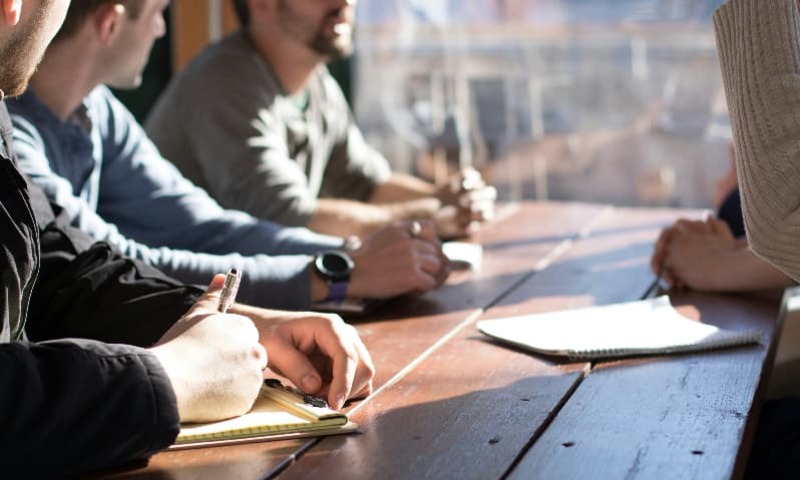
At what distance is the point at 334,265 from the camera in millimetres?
1731

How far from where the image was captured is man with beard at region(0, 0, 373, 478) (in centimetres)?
93

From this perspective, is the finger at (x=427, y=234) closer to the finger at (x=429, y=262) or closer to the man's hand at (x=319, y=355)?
the finger at (x=429, y=262)

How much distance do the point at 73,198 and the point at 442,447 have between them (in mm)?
835

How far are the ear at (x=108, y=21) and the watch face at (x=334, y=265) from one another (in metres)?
0.52

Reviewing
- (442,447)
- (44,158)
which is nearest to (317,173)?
(44,158)

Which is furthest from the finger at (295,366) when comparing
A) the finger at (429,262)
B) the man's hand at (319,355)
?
the finger at (429,262)

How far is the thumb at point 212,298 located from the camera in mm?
1208

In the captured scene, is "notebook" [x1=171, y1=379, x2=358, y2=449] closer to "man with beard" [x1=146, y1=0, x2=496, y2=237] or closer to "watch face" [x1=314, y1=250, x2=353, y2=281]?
"watch face" [x1=314, y1=250, x2=353, y2=281]

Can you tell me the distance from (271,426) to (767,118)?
589mm

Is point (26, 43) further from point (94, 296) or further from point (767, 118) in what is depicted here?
point (767, 118)

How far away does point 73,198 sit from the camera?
166cm

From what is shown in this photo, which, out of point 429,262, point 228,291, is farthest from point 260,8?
point 228,291

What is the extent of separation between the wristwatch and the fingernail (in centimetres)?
51

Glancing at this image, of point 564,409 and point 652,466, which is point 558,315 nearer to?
point 564,409
